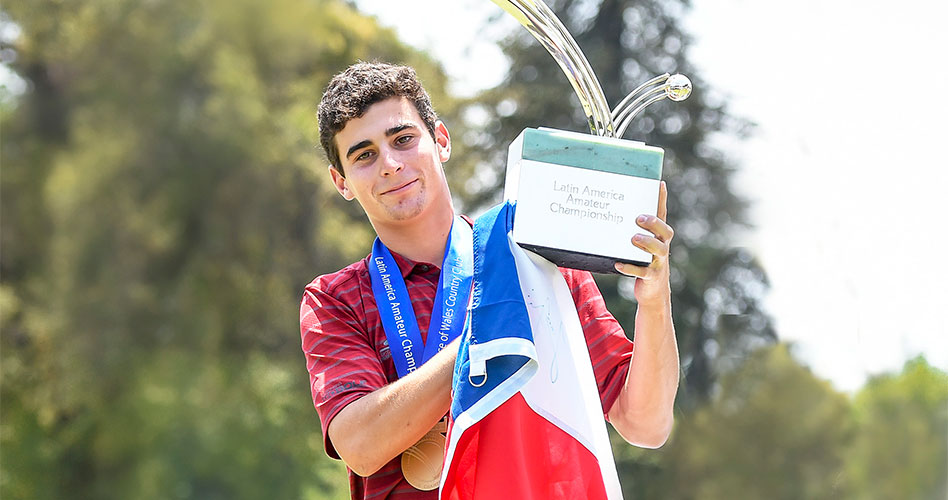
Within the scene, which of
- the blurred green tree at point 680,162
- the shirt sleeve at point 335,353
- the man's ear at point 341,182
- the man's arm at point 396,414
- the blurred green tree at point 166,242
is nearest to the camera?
the man's arm at point 396,414

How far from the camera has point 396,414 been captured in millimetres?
1720

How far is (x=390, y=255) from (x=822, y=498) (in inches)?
398

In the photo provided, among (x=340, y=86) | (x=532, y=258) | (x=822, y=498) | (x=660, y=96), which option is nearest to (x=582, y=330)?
(x=532, y=258)

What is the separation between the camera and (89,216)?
40.8 feet

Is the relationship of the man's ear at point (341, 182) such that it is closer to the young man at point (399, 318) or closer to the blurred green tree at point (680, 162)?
the young man at point (399, 318)

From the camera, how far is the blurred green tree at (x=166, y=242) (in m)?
12.4

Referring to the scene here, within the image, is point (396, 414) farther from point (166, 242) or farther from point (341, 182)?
point (166, 242)

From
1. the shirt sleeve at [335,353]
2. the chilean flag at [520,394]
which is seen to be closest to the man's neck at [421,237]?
the shirt sleeve at [335,353]

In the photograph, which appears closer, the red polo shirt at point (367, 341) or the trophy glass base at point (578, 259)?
the trophy glass base at point (578, 259)

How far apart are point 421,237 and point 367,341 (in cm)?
23

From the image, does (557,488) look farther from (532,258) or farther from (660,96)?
(660,96)

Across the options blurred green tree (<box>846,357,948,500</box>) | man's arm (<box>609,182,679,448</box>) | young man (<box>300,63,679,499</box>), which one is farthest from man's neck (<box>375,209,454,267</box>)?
blurred green tree (<box>846,357,948,500</box>)

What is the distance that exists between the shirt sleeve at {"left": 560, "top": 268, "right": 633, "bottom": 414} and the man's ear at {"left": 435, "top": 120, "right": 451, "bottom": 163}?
0.37 m

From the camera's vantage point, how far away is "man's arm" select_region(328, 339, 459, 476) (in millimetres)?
1716
